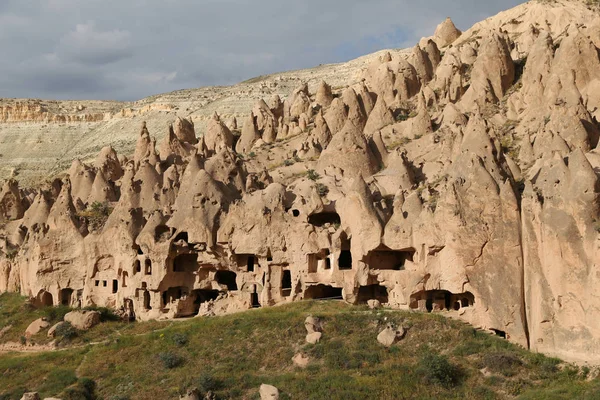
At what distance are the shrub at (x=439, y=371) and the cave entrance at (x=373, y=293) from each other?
855 cm

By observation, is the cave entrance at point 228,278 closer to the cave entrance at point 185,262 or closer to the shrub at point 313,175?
the cave entrance at point 185,262

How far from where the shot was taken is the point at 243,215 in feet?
125

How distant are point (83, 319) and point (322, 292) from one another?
480 inches

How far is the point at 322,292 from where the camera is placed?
124 ft

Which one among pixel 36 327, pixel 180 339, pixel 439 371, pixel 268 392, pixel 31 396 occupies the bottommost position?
pixel 31 396

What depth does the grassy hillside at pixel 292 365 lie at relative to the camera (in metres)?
25.9

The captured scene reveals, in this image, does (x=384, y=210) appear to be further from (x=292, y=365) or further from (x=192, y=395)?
(x=192, y=395)

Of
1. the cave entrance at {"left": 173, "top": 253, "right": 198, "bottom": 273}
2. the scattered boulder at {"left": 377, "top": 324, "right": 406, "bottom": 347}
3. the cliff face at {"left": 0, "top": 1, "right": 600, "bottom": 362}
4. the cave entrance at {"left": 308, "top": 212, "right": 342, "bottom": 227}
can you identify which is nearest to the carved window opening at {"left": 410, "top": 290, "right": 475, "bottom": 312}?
the cliff face at {"left": 0, "top": 1, "right": 600, "bottom": 362}

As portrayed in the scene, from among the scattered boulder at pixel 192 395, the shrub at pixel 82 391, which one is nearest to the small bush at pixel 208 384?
the scattered boulder at pixel 192 395

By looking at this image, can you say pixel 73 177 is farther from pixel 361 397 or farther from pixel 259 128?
pixel 361 397

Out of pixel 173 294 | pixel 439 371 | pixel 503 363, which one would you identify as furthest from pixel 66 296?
pixel 503 363

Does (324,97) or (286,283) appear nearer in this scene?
(286,283)

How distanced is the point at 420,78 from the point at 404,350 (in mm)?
32137

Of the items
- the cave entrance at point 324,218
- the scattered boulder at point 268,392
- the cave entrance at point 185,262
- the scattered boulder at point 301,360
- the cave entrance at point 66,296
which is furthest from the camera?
the cave entrance at point 66,296
